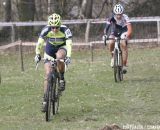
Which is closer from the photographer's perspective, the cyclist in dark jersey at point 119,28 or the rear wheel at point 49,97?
the rear wheel at point 49,97

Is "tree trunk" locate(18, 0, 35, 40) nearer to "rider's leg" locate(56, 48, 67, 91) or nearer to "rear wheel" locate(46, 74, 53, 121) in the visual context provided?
"rider's leg" locate(56, 48, 67, 91)

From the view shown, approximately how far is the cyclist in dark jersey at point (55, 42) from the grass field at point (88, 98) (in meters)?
0.94

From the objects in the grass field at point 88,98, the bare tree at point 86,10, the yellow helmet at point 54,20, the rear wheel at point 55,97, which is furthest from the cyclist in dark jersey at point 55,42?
the bare tree at point 86,10

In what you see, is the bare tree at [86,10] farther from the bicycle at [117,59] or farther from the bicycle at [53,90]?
the bicycle at [53,90]

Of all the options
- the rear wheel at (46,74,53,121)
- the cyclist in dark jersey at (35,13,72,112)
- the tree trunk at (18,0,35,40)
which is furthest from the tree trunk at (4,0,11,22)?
the rear wheel at (46,74,53,121)

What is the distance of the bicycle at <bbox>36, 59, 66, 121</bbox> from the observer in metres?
10.4

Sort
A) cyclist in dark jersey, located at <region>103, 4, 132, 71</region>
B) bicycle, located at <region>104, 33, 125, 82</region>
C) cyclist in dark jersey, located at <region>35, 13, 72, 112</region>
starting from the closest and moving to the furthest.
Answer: cyclist in dark jersey, located at <region>35, 13, 72, 112</region> → bicycle, located at <region>104, 33, 125, 82</region> → cyclist in dark jersey, located at <region>103, 4, 132, 71</region>

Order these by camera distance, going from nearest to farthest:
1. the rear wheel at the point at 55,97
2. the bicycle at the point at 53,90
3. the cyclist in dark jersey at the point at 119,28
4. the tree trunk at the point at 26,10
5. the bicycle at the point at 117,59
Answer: the bicycle at the point at 53,90, the rear wheel at the point at 55,97, the bicycle at the point at 117,59, the cyclist in dark jersey at the point at 119,28, the tree trunk at the point at 26,10

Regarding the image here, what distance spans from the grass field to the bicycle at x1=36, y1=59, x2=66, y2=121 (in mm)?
188

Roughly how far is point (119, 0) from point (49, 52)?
72.8 ft

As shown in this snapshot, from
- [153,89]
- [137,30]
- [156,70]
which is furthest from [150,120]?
[137,30]

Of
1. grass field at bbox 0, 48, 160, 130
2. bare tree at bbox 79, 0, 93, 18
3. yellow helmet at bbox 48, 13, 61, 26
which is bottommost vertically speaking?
grass field at bbox 0, 48, 160, 130

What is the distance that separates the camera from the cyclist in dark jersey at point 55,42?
10875mm

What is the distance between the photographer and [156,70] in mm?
17828
